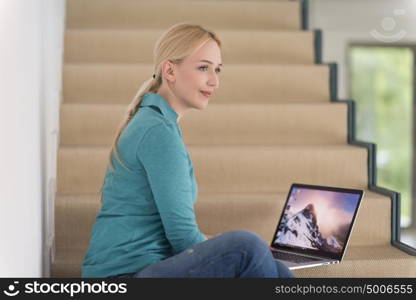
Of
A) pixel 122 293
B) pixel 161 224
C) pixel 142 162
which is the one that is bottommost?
pixel 122 293

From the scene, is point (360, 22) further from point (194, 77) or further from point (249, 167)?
point (194, 77)

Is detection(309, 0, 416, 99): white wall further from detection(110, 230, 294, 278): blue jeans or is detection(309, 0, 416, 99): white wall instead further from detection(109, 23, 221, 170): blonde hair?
detection(110, 230, 294, 278): blue jeans

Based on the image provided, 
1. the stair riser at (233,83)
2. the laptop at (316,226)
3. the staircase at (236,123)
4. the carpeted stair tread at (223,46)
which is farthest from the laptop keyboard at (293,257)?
the carpeted stair tread at (223,46)

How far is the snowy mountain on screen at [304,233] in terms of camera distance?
2.30 meters

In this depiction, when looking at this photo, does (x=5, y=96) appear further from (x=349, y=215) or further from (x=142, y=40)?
(x=142, y=40)

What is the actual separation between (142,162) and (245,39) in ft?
5.92

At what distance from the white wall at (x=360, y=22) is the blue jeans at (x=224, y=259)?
7.26 ft

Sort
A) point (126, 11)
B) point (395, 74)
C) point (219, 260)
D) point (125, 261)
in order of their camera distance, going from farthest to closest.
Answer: point (395, 74)
point (126, 11)
point (125, 261)
point (219, 260)

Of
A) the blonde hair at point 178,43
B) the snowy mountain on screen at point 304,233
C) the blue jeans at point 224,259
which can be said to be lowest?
the snowy mountain on screen at point 304,233

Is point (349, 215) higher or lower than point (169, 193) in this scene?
lower

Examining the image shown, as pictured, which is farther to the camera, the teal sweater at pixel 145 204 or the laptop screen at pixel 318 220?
the laptop screen at pixel 318 220

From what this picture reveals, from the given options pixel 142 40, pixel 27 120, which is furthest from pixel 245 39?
pixel 27 120

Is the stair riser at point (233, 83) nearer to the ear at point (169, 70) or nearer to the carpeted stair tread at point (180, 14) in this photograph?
the carpeted stair tread at point (180, 14)

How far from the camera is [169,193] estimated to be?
1.84 m
